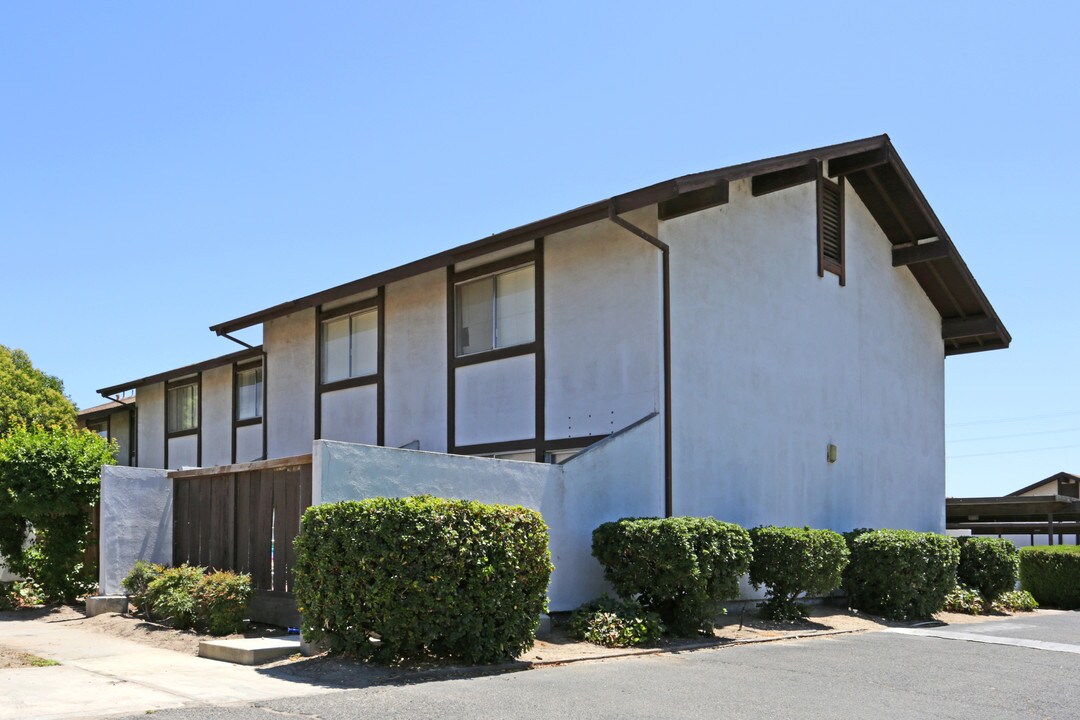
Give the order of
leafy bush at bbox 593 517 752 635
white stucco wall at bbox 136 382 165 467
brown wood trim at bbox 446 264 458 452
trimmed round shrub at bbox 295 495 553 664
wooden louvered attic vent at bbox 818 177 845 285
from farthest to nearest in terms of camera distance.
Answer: white stucco wall at bbox 136 382 165 467
wooden louvered attic vent at bbox 818 177 845 285
brown wood trim at bbox 446 264 458 452
leafy bush at bbox 593 517 752 635
trimmed round shrub at bbox 295 495 553 664

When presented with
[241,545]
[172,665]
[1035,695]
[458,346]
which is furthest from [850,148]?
[172,665]

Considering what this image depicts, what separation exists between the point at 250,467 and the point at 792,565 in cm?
741

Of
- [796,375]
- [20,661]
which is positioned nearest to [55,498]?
[20,661]

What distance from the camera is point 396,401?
62.5 ft

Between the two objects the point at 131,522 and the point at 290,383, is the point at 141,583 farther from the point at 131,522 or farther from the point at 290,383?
the point at 290,383

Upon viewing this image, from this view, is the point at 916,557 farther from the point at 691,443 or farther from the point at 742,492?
the point at 691,443

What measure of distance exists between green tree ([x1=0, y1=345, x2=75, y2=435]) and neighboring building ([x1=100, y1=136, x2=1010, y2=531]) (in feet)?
32.1

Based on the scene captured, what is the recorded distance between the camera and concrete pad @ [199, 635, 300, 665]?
10680 mm

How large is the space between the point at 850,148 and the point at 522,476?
359 inches

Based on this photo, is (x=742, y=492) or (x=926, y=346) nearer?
(x=742, y=492)

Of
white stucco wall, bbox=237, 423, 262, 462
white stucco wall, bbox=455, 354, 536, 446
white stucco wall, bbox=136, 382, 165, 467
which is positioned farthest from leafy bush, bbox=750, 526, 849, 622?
white stucco wall, bbox=136, 382, 165, 467

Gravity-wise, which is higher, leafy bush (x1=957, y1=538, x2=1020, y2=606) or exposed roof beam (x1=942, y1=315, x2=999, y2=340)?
exposed roof beam (x1=942, y1=315, x2=999, y2=340)

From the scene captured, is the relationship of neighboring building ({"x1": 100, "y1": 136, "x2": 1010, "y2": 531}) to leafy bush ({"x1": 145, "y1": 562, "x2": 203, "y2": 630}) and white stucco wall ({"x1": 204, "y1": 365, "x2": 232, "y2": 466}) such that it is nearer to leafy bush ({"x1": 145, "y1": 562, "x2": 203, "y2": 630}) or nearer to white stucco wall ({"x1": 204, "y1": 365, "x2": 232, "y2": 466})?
white stucco wall ({"x1": 204, "y1": 365, "x2": 232, "y2": 466})

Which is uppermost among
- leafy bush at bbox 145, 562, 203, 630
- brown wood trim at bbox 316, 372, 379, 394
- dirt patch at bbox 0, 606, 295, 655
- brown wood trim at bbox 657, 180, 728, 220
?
brown wood trim at bbox 657, 180, 728, 220
